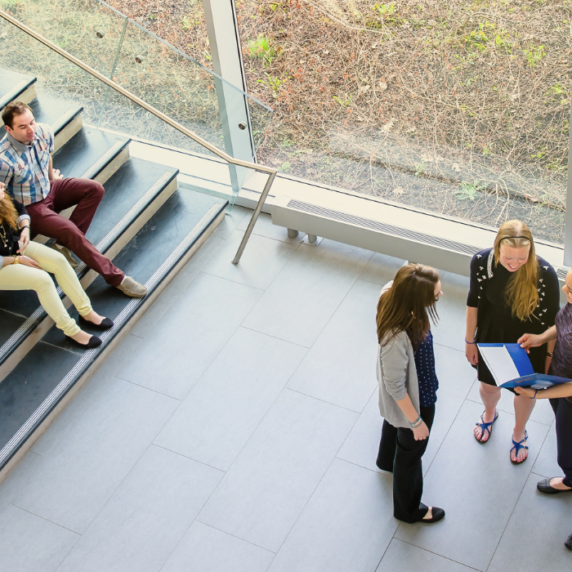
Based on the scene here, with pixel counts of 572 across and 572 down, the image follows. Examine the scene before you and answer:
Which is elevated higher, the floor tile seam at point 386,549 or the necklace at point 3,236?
the necklace at point 3,236

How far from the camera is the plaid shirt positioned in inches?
150

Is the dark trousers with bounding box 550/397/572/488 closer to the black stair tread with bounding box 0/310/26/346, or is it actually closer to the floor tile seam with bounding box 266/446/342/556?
the floor tile seam with bounding box 266/446/342/556

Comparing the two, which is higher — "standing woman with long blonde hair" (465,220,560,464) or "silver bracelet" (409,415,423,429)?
"standing woman with long blonde hair" (465,220,560,464)

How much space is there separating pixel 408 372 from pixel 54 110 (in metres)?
3.45

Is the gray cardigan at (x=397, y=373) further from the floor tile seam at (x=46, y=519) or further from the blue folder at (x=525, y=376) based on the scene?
the floor tile seam at (x=46, y=519)

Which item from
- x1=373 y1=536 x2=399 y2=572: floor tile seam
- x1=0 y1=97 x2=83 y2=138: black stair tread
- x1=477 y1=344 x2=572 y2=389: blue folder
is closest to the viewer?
x1=477 y1=344 x2=572 y2=389: blue folder

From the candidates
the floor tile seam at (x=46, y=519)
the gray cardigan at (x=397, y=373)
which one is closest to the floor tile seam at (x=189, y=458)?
the floor tile seam at (x=46, y=519)

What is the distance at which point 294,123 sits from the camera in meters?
4.85

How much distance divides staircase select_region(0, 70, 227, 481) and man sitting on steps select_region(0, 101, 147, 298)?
0.69 feet

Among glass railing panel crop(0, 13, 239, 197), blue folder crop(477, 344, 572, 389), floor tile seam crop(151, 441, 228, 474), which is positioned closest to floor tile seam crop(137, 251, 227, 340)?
glass railing panel crop(0, 13, 239, 197)

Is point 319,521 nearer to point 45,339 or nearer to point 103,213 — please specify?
point 45,339

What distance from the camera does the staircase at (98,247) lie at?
149 inches

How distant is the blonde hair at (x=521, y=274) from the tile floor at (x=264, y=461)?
39.6 inches

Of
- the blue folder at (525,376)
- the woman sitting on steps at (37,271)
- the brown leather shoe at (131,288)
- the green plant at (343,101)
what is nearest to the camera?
the blue folder at (525,376)
